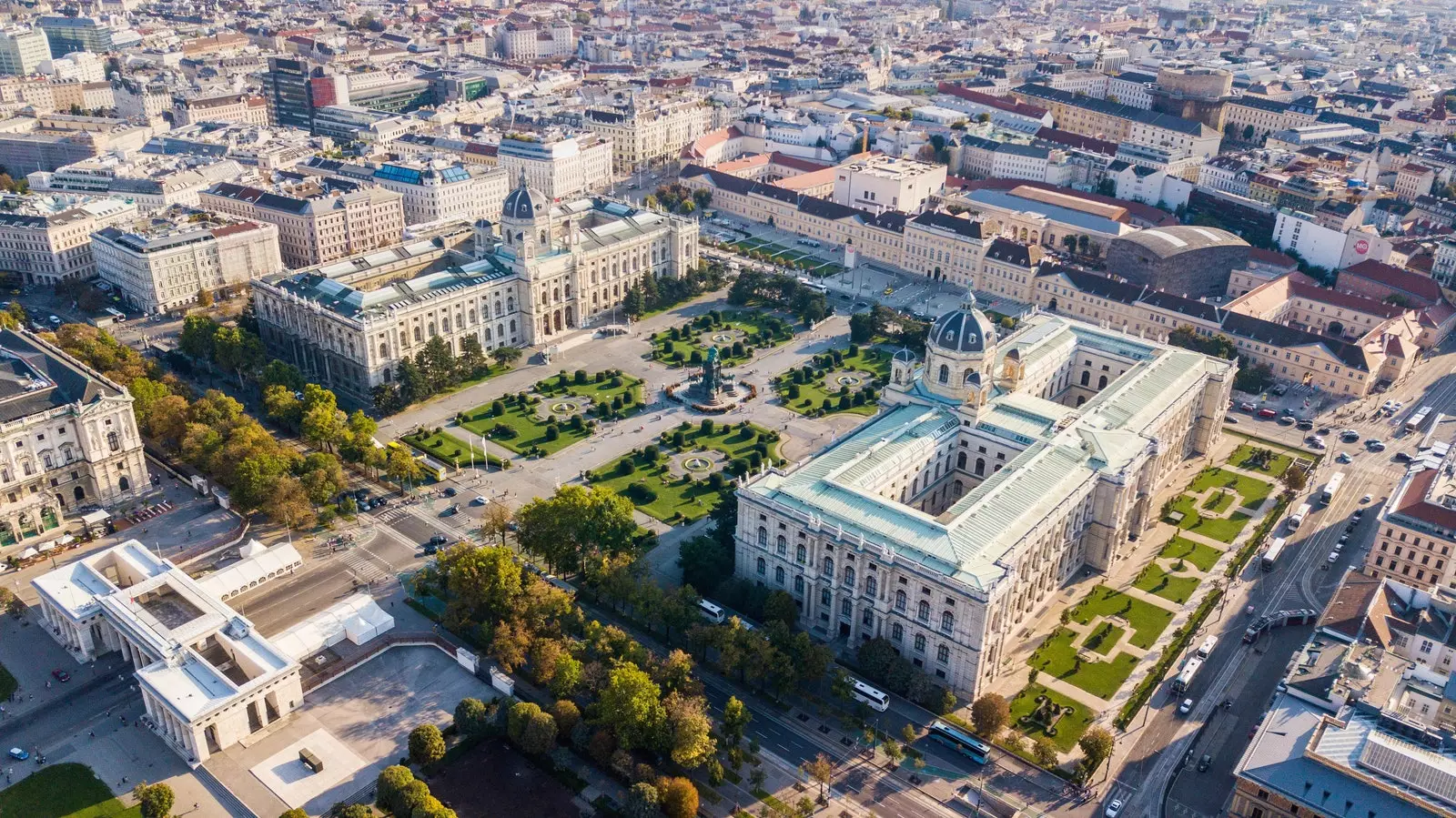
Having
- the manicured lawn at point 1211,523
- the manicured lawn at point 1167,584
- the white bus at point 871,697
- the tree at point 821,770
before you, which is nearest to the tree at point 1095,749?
the white bus at point 871,697

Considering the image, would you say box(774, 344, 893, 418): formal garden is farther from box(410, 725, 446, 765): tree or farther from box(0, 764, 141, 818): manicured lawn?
box(0, 764, 141, 818): manicured lawn

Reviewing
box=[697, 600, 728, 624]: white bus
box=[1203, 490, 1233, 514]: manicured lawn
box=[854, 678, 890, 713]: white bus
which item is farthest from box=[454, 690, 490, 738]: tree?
box=[1203, 490, 1233, 514]: manicured lawn

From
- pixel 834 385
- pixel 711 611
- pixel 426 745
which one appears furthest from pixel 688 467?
pixel 426 745

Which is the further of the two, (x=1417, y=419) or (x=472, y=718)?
(x=1417, y=419)

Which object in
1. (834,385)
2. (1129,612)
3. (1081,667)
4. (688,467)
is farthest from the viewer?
(834,385)

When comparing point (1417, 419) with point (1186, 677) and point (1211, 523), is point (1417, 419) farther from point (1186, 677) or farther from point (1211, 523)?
point (1186, 677)

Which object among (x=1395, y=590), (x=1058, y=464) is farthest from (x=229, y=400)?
(x=1395, y=590)
